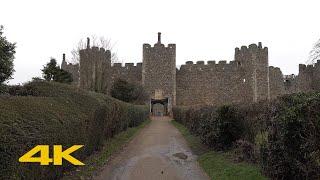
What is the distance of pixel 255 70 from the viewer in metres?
49.2

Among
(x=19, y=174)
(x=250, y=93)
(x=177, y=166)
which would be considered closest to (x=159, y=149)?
(x=177, y=166)

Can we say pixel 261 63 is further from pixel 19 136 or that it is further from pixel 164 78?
pixel 19 136

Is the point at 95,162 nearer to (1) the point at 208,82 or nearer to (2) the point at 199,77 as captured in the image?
(2) the point at 199,77

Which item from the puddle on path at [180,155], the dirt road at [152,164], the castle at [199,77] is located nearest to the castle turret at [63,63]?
the castle at [199,77]

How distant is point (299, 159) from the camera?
5.99 m

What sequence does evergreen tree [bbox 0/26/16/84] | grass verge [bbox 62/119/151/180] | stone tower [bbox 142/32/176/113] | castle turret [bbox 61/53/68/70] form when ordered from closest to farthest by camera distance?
grass verge [bbox 62/119/151/180], evergreen tree [bbox 0/26/16/84], stone tower [bbox 142/32/176/113], castle turret [bbox 61/53/68/70]

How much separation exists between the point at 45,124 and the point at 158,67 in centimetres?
A: 4185

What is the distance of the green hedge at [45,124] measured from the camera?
205 inches

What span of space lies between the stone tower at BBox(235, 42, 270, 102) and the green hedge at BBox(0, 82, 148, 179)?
39298 mm

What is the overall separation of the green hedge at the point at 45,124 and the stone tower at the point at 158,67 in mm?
35457

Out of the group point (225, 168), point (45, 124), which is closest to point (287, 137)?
point (225, 168)

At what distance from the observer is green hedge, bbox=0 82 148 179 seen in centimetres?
521

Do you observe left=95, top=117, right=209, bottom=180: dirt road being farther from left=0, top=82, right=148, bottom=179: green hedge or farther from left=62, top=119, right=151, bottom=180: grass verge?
left=0, top=82, right=148, bottom=179: green hedge

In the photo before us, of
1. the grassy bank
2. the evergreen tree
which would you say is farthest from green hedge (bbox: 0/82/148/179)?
the evergreen tree
